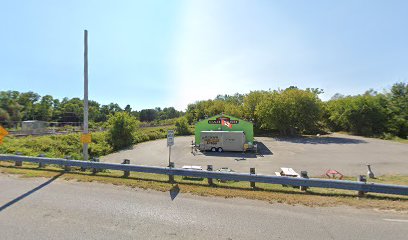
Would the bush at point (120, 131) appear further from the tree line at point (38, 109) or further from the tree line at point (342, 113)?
the tree line at point (38, 109)

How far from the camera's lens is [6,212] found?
553 centimetres

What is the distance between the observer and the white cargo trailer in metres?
25.1

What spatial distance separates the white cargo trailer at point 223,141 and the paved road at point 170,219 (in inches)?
730

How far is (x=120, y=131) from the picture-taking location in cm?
3014

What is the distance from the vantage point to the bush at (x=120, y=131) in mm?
29609

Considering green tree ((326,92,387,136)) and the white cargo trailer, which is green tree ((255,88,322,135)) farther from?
the white cargo trailer

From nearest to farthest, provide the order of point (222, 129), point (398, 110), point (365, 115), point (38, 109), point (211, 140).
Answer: point (211, 140) < point (222, 129) < point (398, 110) < point (365, 115) < point (38, 109)

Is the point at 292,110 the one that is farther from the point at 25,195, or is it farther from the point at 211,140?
the point at 25,195

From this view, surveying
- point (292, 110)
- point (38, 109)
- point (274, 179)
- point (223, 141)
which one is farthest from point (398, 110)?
point (38, 109)

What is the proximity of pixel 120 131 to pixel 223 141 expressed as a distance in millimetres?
14833

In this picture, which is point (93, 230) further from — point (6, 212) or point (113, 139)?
point (113, 139)

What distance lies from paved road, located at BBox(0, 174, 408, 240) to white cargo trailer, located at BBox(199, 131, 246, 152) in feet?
60.8

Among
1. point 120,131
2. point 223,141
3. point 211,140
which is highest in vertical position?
point 120,131

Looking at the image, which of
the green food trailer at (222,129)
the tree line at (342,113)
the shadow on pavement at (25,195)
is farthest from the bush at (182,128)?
the shadow on pavement at (25,195)
